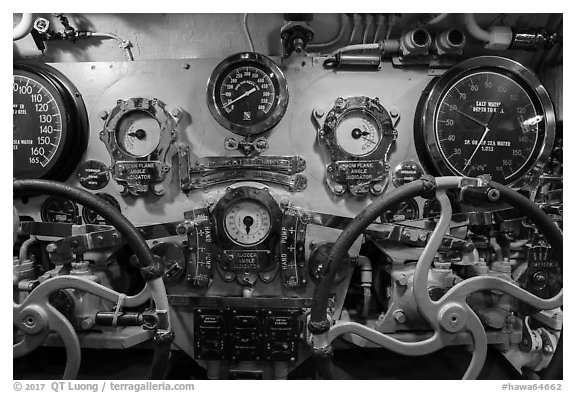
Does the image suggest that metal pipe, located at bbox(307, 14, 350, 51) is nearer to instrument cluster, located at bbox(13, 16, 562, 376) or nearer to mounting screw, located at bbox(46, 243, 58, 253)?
instrument cluster, located at bbox(13, 16, 562, 376)

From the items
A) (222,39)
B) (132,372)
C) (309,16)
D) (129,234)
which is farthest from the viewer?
(222,39)

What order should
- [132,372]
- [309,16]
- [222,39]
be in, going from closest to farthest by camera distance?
[309,16]
[132,372]
[222,39]

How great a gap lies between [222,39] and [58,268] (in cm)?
152

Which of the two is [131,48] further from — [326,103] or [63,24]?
[326,103]

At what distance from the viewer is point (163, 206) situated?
1814 millimetres

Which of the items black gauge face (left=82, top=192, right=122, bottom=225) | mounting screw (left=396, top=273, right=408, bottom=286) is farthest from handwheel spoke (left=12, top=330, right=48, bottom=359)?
mounting screw (left=396, top=273, right=408, bottom=286)

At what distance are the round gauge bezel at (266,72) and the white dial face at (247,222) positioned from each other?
40 centimetres

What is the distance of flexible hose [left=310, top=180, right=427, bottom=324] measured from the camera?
1.24 metres

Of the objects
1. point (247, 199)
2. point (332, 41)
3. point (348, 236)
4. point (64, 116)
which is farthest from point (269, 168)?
point (64, 116)

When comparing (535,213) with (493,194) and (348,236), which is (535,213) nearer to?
(493,194)

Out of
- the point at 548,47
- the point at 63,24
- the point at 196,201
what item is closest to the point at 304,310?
the point at 196,201

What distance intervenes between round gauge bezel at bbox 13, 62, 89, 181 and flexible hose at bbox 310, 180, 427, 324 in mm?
1521

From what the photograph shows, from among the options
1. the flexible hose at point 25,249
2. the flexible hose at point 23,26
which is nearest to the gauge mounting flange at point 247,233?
the flexible hose at point 25,249

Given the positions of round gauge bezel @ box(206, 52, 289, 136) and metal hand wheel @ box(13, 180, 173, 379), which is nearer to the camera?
metal hand wheel @ box(13, 180, 173, 379)
